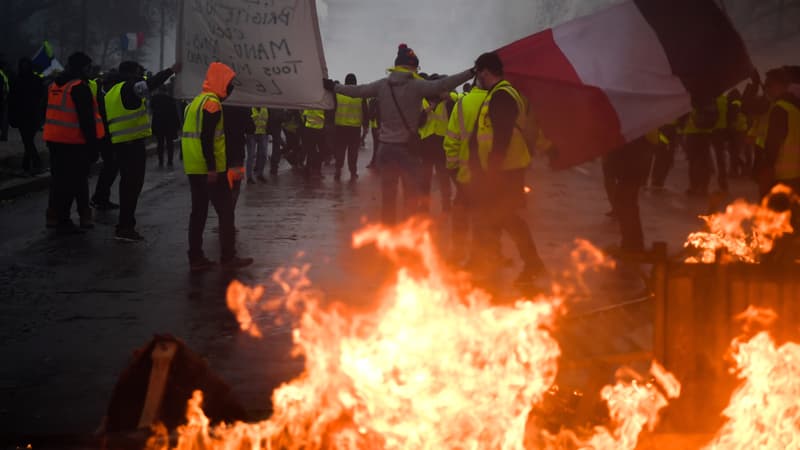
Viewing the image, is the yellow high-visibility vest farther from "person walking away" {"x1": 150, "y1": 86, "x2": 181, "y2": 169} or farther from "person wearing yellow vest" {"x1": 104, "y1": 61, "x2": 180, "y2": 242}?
"person walking away" {"x1": 150, "y1": 86, "x2": 181, "y2": 169}

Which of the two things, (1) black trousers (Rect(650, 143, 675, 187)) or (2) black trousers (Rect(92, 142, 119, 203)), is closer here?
(2) black trousers (Rect(92, 142, 119, 203))

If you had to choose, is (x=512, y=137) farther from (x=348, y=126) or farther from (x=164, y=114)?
(x=164, y=114)

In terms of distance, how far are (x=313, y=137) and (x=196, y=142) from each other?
1136 cm

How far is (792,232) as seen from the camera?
8547 millimetres

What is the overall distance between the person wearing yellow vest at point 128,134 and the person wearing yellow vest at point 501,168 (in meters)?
3.95

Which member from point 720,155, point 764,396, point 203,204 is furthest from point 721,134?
point 764,396

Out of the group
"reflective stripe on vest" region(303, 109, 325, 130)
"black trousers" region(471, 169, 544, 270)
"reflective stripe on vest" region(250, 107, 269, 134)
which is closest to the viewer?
"black trousers" region(471, 169, 544, 270)

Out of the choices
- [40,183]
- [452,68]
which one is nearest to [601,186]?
[40,183]

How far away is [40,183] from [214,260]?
8.11 m

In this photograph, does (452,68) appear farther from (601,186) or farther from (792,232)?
(792,232)

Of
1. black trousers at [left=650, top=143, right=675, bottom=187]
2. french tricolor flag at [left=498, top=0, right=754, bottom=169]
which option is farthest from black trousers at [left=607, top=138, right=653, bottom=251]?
black trousers at [left=650, top=143, right=675, bottom=187]

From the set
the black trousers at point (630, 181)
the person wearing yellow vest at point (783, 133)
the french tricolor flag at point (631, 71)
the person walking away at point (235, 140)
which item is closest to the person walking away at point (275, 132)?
→ the person walking away at point (235, 140)

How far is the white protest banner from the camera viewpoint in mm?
7500

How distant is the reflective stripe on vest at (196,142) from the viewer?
336 inches
